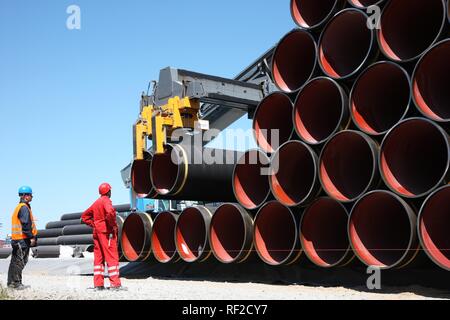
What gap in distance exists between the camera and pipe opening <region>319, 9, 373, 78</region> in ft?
35.6

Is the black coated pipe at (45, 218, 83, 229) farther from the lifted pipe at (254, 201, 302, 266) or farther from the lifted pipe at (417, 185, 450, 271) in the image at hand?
the lifted pipe at (417, 185, 450, 271)

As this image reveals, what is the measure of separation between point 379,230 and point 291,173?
2.10 meters

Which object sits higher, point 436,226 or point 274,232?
point 436,226

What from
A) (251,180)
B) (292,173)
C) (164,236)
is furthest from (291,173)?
(164,236)

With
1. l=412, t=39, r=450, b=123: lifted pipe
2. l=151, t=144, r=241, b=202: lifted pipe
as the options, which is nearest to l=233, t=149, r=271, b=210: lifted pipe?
l=151, t=144, r=241, b=202: lifted pipe

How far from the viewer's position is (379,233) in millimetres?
10195

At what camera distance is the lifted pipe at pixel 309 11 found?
38.0 feet

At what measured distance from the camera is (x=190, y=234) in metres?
13.5

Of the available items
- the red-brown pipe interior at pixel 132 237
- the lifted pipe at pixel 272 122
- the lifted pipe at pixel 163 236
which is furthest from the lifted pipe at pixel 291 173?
the red-brown pipe interior at pixel 132 237

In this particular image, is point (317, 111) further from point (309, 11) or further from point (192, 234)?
point (192, 234)

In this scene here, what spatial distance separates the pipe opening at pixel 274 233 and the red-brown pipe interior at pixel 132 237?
3.83m

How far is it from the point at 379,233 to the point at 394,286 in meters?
0.96

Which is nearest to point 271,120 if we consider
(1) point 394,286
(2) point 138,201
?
(1) point 394,286
